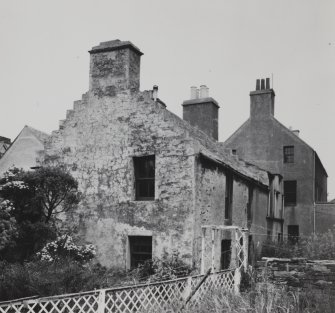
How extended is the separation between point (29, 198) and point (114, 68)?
20.9ft

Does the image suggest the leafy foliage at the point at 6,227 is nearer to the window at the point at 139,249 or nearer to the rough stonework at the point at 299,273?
the window at the point at 139,249

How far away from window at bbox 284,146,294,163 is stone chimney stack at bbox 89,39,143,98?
16785 mm

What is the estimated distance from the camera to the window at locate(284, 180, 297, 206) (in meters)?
30.0

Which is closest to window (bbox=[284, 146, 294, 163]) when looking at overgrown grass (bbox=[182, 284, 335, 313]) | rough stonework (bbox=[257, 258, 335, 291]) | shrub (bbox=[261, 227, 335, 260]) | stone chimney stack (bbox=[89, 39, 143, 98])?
shrub (bbox=[261, 227, 335, 260])

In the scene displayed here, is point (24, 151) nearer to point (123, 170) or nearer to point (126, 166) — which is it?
point (123, 170)

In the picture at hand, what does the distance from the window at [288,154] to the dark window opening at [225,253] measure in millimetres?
13578

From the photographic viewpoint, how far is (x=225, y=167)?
17016 millimetres

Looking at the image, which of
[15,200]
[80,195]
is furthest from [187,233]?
[15,200]

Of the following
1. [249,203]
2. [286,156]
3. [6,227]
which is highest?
[286,156]

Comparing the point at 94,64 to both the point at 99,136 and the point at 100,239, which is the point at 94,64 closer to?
the point at 99,136

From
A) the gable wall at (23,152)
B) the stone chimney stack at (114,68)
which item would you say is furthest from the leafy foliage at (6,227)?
the gable wall at (23,152)

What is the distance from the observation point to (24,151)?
27.5 m

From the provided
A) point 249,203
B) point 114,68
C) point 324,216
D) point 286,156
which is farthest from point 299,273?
point 286,156

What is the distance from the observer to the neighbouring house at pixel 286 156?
2942 centimetres
